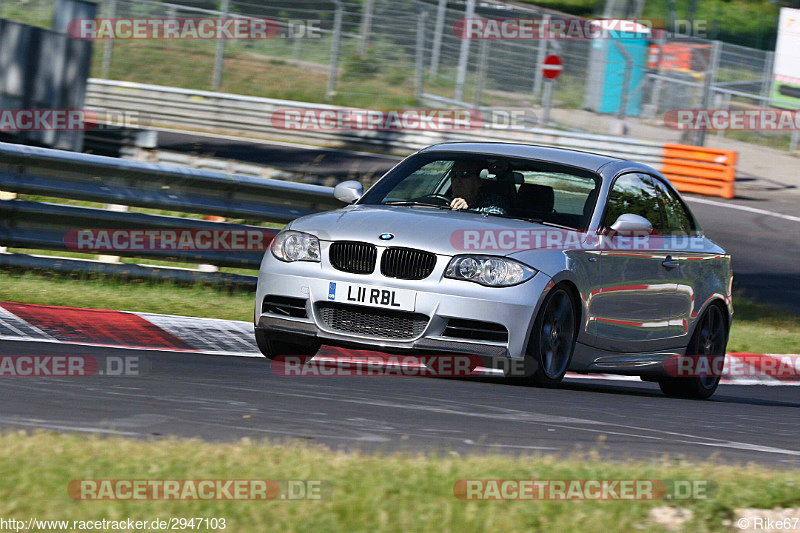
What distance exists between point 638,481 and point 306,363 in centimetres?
395

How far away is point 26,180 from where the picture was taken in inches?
401

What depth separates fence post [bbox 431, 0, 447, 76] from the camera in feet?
89.9

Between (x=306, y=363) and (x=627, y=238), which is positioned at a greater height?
(x=627, y=238)

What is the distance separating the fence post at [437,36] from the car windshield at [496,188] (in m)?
19.3

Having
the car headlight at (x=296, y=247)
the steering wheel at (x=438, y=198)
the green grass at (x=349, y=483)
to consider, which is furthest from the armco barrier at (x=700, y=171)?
the green grass at (x=349, y=483)

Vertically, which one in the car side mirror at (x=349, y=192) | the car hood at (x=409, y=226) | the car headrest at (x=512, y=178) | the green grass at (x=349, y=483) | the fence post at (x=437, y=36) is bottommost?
the green grass at (x=349, y=483)

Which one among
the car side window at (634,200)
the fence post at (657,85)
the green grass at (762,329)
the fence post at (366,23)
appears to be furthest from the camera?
the fence post at (657,85)

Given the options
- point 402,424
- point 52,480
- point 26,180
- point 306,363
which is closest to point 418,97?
point 26,180

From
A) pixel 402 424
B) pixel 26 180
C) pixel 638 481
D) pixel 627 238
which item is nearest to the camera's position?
pixel 638 481

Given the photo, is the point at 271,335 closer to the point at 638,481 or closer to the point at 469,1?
the point at 638,481

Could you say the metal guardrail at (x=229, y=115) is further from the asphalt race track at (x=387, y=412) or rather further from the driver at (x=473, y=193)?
the driver at (x=473, y=193)

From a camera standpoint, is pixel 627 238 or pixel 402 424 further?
pixel 627 238

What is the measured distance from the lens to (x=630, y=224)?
8039 millimetres

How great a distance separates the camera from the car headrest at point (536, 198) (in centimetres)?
809
